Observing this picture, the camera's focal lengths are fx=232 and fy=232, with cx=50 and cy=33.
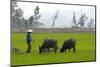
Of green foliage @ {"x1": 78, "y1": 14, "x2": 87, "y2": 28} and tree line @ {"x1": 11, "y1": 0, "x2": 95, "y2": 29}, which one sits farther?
green foliage @ {"x1": 78, "y1": 14, "x2": 87, "y2": 28}

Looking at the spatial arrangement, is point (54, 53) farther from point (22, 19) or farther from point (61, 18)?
point (22, 19)

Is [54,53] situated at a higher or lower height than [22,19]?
lower

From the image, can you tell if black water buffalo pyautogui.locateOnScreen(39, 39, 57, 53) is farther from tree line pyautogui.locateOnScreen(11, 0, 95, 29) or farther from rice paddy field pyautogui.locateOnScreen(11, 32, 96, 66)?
tree line pyautogui.locateOnScreen(11, 0, 95, 29)

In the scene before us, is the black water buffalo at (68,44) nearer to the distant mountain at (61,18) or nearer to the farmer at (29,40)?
the distant mountain at (61,18)

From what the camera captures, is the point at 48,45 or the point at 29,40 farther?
the point at 48,45

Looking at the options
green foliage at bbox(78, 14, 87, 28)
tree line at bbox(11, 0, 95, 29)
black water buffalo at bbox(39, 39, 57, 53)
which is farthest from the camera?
green foliage at bbox(78, 14, 87, 28)

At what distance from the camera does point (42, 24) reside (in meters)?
2.65

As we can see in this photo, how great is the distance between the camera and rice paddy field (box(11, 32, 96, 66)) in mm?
2527

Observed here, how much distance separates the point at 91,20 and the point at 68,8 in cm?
36

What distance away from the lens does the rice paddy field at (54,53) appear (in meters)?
2.53

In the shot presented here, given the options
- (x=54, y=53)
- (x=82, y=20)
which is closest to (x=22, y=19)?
(x=54, y=53)

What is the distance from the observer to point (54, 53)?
8.87ft

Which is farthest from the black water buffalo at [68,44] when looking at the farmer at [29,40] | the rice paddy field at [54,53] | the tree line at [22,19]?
the farmer at [29,40]

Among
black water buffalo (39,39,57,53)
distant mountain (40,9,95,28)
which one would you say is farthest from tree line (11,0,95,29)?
black water buffalo (39,39,57,53)
